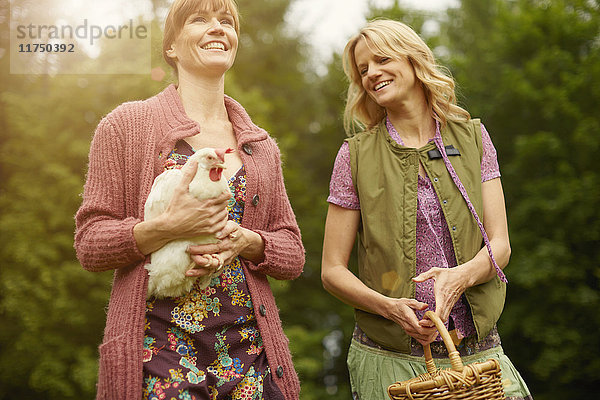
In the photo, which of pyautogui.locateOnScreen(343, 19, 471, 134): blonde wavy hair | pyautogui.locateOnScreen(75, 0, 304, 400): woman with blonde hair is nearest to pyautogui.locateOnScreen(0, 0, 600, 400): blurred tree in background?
pyautogui.locateOnScreen(343, 19, 471, 134): blonde wavy hair

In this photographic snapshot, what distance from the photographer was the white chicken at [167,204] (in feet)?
6.38

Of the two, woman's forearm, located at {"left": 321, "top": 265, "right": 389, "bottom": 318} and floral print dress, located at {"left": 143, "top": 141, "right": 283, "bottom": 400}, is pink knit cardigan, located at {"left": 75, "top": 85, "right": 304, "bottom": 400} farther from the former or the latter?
woman's forearm, located at {"left": 321, "top": 265, "right": 389, "bottom": 318}

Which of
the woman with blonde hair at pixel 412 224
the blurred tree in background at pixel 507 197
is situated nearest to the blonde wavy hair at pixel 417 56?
the woman with blonde hair at pixel 412 224

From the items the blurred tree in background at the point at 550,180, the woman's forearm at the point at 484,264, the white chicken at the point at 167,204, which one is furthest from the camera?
the blurred tree in background at the point at 550,180

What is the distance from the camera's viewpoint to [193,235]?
1.99 meters

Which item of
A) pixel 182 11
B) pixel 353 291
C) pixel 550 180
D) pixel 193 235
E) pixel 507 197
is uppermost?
pixel 507 197

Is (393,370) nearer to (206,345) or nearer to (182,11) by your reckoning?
(206,345)

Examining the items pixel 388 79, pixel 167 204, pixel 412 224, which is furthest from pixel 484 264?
pixel 167 204

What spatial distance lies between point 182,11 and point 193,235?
951 mm

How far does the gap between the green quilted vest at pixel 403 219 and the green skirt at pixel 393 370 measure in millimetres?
57

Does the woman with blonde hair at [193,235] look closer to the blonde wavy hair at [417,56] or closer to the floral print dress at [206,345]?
the floral print dress at [206,345]

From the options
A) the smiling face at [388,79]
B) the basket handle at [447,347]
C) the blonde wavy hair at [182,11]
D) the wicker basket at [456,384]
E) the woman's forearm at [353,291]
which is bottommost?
the wicker basket at [456,384]

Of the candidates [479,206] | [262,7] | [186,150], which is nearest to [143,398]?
[186,150]

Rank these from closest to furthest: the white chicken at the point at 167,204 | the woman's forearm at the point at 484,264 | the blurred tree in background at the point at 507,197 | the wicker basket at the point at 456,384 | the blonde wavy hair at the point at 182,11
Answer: the white chicken at the point at 167,204
the wicker basket at the point at 456,384
the blonde wavy hair at the point at 182,11
the woman's forearm at the point at 484,264
the blurred tree in background at the point at 507,197
